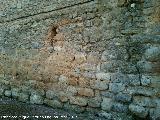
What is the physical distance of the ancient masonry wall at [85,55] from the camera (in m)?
3.90

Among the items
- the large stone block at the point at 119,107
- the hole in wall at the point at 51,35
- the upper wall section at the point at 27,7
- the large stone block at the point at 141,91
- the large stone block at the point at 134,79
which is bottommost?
the large stone block at the point at 119,107

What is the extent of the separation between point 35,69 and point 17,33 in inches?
40.7

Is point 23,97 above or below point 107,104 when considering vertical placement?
below

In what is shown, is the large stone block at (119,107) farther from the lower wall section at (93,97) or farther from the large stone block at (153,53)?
the large stone block at (153,53)

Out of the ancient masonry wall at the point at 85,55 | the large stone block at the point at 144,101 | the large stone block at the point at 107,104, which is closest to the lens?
the large stone block at the point at 144,101

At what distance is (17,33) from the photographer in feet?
19.7

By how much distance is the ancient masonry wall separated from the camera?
3.90 m

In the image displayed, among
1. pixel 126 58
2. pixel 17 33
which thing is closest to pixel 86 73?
pixel 126 58

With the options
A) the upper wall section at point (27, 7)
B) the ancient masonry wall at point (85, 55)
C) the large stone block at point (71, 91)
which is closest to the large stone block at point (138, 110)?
the ancient masonry wall at point (85, 55)

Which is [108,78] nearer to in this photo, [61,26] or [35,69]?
[61,26]

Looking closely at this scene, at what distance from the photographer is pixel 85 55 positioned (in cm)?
459

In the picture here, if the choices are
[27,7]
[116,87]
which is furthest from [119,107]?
[27,7]

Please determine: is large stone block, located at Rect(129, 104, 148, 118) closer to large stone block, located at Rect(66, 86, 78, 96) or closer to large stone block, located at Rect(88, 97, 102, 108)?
large stone block, located at Rect(88, 97, 102, 108)

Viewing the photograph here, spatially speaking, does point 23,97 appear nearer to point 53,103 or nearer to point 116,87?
point 53,103
